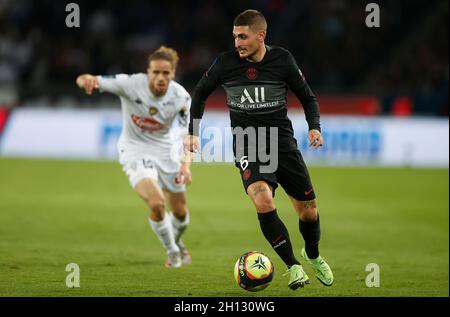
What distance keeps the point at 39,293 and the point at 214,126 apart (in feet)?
38.3

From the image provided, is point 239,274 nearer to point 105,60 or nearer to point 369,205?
point 369,205

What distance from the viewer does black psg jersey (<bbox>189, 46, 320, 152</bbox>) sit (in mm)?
7113

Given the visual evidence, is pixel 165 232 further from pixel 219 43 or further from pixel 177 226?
pixel 219 43

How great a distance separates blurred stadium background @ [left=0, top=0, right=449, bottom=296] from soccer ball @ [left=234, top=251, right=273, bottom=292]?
127 cm

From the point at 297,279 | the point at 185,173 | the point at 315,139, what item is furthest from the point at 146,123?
the point at 297,279

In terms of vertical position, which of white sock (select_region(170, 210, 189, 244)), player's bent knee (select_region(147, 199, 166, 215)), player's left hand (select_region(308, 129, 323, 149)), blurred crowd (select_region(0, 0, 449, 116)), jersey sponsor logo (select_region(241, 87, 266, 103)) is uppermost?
blurred crowd (select_region(0, 0, 449, 116))

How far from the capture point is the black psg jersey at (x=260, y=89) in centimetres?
711

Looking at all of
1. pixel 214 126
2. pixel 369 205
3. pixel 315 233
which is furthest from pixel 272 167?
pixel 214 126

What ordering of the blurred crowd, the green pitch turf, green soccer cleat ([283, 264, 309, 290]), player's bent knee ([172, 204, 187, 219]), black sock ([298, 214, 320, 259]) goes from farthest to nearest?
the blurred crowd → player's bent knee ([172, 204, 187, 219]) → the green pitch turf → black sock ([298, 214, 320, 259]) → green soccer cleat ([283, 264, 309, 290])

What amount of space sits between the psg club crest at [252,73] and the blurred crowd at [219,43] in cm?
1355

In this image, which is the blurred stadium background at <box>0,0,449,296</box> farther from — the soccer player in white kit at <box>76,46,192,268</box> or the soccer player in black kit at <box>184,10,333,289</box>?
the soccer player in black kit at <box>184,10,333,289</box>

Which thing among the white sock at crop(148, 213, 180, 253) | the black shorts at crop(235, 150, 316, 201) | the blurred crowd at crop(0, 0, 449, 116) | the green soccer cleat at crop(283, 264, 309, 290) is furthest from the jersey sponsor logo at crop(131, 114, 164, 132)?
the blurred crowd at crop(0, 0, 449, 116)

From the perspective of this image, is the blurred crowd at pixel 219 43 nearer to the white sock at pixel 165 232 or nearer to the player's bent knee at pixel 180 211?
the player's bent knee at pixel 180 211

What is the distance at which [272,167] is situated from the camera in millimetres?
7262
